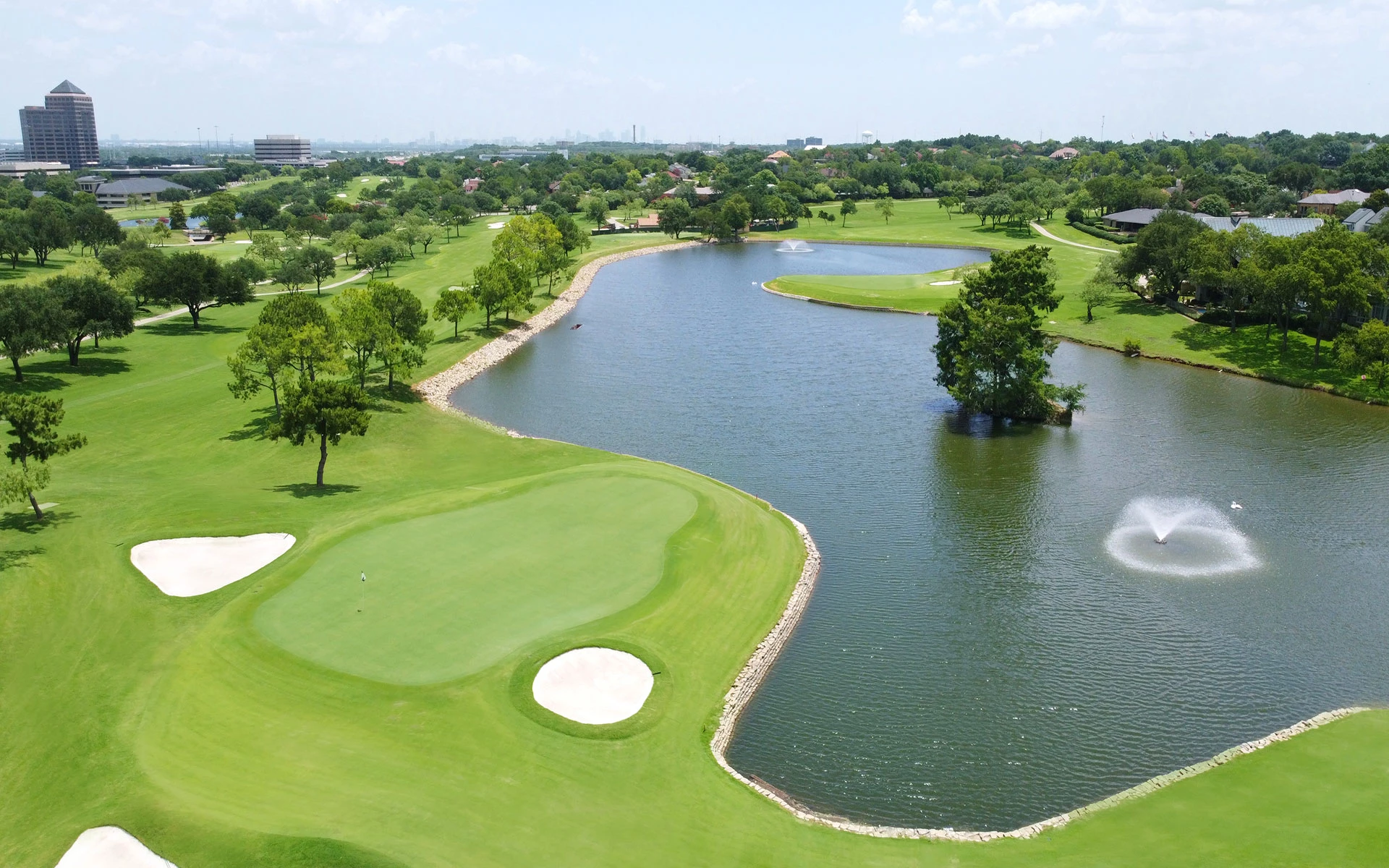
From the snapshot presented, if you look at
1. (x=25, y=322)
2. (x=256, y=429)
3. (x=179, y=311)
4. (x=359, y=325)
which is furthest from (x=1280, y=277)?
(x=179, y=311)

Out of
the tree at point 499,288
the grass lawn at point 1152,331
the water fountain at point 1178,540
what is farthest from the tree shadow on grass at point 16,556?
the grass lawn at point 1152,331

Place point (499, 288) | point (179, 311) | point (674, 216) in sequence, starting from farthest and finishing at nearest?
point (674, 216)
point (179, 311)
point (499, 288)

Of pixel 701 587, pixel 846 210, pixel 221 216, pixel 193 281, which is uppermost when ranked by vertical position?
pixel 846 210

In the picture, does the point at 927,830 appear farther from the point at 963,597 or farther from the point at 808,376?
the point at 808,376

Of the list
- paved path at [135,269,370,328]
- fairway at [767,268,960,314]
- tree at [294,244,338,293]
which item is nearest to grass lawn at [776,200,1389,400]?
fairway at [767,268,960,314]

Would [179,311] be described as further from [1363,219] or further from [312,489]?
[1363,219]

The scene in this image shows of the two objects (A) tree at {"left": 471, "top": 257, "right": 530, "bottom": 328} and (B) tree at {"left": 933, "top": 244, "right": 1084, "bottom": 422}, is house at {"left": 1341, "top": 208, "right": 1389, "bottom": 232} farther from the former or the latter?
(A) tree at {"left": 471, "top": 257, "right": 530, "bottom": 328}
